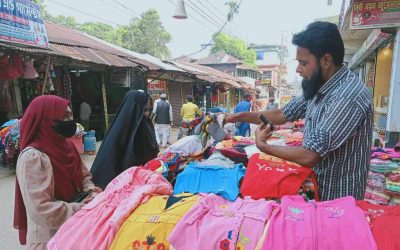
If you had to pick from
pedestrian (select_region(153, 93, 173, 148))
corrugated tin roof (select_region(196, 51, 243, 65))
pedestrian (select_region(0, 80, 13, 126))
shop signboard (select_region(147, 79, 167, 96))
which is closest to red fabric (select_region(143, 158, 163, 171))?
pedestrian (select_region(0, 80, 13, 126))

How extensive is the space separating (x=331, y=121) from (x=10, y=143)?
269 inches

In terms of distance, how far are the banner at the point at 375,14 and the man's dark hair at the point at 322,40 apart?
4.41 meters

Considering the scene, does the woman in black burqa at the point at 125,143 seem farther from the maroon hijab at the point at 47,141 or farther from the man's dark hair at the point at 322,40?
the man's dark hair at the point at 322,40

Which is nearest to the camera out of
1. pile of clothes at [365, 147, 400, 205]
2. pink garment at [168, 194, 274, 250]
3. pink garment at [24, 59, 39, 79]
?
pink garment at [168, 194, 274, 250]

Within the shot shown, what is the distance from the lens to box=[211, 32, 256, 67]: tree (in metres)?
52.2

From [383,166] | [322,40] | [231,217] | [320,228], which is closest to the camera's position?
[320,228]

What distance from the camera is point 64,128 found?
221 cm

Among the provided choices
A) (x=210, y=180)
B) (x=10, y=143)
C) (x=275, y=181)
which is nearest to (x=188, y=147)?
(x=210, y=180)

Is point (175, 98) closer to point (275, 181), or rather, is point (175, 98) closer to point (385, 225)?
point (275, 181)

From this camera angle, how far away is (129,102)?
2727mm

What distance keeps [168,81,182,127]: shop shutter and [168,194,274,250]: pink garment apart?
17007 mm

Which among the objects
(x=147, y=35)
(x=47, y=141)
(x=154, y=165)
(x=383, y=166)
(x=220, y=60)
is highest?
(x=147, y=35)

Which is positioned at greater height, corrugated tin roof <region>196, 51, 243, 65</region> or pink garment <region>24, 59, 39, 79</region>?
corrugated tin roof <region>196, 51, 243, 65</region>

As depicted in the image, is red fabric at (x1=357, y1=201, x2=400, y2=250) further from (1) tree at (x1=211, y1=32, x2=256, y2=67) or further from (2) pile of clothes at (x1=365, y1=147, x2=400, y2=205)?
(1) tree at (x1=211, y1=32, x2=256, y2=67)
